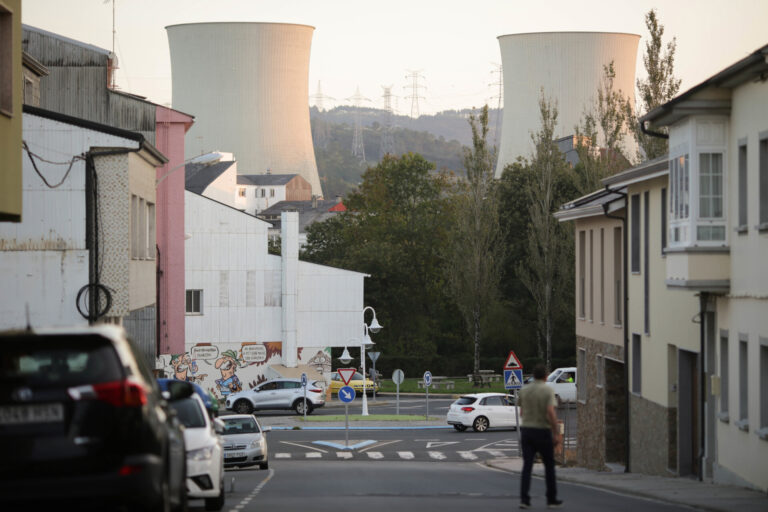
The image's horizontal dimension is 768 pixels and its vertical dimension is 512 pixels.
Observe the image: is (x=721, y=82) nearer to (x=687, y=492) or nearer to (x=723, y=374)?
(x=723, y=374)

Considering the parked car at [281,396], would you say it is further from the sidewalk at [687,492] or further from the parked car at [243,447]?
the sidewalk at [687,492]

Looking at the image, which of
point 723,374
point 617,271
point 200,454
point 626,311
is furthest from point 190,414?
point 617,271

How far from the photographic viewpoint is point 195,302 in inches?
2361

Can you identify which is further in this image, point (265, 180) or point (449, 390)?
point (265, 180)

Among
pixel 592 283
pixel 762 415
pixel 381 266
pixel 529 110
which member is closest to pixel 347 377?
pixel 592 283

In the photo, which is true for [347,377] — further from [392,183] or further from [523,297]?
[392,183]

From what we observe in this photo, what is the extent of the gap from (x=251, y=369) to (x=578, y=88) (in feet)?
131

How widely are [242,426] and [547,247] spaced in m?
36.7

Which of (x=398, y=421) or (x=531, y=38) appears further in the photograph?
(x=531, y=38)

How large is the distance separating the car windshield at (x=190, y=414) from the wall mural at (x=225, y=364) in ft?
151

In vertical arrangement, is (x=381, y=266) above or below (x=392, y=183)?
below

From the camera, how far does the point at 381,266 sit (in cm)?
7925

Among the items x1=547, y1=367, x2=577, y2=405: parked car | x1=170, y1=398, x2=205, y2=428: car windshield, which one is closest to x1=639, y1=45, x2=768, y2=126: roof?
x1=170, y1=398, x2=205, y2=428: car windshield

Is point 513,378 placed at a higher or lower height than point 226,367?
higher
